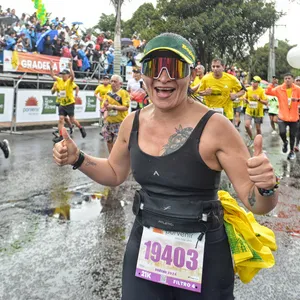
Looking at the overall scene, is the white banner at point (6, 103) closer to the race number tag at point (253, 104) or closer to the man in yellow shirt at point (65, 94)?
the man in yellow shirt at point (65, 94)

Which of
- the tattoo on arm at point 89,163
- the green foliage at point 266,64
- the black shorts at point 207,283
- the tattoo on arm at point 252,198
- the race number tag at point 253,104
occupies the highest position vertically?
the green foliage at point 266,64

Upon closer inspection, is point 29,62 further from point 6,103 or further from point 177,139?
point 177,139

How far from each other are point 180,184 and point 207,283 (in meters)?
0.45

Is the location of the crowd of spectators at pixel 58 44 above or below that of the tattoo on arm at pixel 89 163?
above

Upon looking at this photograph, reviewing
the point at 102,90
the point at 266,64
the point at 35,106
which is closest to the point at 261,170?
the point at 102,90

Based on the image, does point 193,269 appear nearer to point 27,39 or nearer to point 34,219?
point 34,219

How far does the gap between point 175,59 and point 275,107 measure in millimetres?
13096

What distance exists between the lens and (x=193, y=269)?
1.84m

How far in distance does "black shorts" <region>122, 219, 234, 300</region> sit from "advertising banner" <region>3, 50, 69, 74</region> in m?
12.7

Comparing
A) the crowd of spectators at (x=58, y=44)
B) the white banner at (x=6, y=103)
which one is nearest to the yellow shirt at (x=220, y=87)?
the white banner at (x=6, y=103)

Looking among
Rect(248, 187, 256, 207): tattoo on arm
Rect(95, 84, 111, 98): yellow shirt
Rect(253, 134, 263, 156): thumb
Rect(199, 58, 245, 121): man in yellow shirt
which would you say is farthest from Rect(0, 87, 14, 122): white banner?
Rect(253, 134, 263, 156): thumb

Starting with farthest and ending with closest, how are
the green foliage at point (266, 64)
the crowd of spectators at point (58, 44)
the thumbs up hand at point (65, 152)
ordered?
the green foliage at point (266, 64), the crowd of spectators at point (58, 44), the thumbs up hand at point (65, 152)

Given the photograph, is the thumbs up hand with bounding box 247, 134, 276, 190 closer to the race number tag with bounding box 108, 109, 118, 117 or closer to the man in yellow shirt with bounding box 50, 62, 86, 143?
the race number tag with bounding box 108, 109, 118, 117

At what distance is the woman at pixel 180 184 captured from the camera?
185cm
